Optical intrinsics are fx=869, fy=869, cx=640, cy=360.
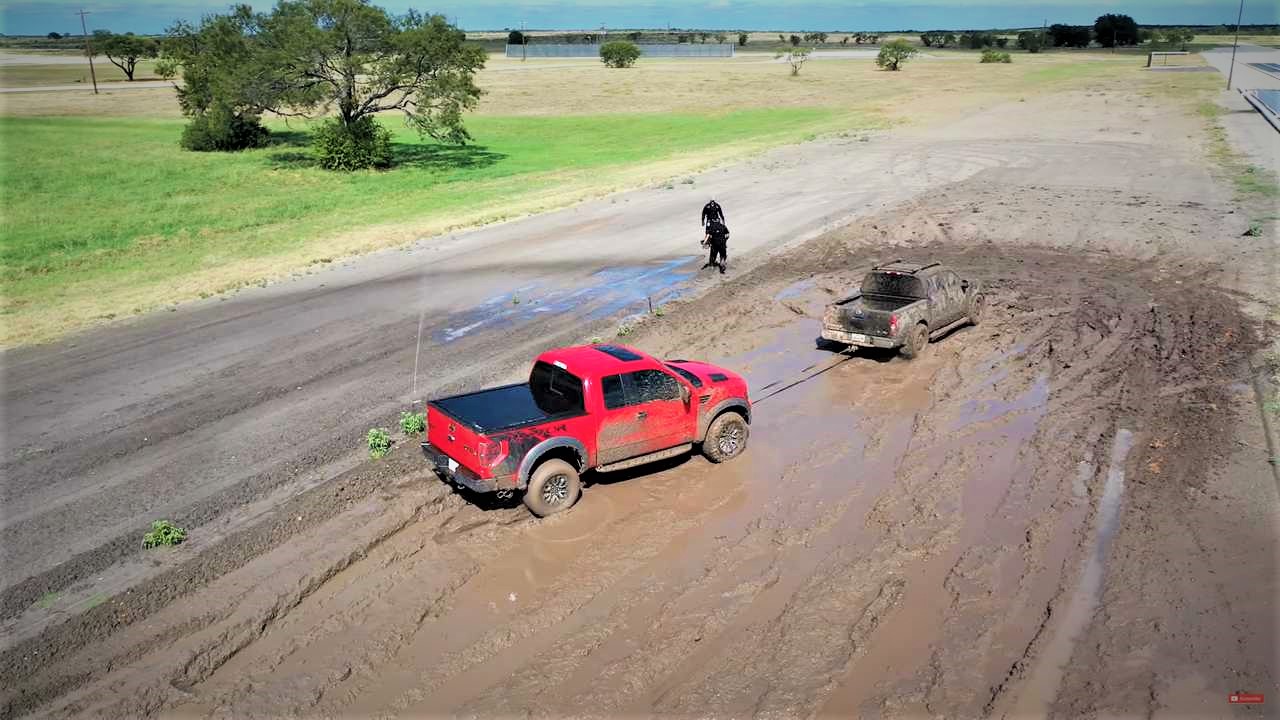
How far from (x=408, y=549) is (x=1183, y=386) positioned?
13.1 metres

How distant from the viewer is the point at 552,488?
10992mm

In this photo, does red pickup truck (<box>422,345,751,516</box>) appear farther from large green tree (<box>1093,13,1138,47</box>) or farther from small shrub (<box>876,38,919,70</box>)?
large green tree (<box>1093,13,1138,47</box>)

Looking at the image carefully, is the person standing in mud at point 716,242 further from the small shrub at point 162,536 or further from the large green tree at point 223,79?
the large green tree at point 223,79

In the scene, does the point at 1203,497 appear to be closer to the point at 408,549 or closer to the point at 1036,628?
the point at 1036,628

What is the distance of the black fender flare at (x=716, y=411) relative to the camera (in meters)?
12.3

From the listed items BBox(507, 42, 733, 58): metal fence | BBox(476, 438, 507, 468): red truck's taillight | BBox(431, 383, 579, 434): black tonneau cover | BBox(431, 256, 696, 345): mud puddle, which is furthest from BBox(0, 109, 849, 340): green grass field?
BBox(507, 42, 733, 58): metal fence

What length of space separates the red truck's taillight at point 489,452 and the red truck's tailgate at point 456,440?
0.10ft

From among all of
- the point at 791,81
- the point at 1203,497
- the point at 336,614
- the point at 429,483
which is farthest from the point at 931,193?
the point at 791,81

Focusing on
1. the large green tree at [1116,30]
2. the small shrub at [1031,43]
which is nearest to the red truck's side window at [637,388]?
the small shrub at [1031,43]

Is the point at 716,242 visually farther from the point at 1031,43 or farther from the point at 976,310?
the point at 1031,43

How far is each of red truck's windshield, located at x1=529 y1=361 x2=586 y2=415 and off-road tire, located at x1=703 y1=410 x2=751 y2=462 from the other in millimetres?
2149

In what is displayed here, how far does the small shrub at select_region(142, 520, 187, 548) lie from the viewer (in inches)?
416

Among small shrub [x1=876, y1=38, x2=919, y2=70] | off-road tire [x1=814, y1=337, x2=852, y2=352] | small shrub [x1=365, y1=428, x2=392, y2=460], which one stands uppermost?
small shrub [x1=876, y1=38, x2=919, y2=70]

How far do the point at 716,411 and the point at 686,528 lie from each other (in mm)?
2132
